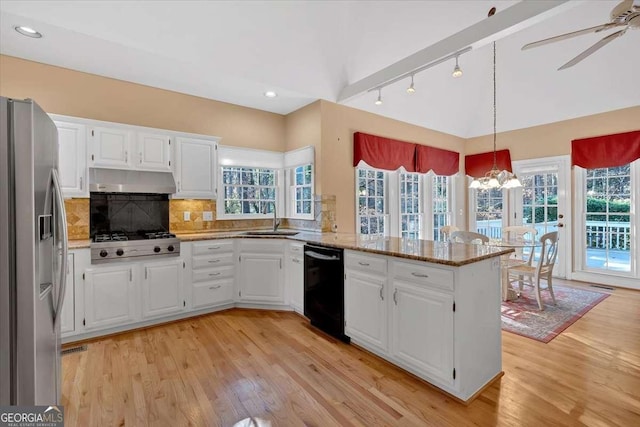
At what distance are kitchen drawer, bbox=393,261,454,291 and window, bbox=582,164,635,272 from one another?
471 cm

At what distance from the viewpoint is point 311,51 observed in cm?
376

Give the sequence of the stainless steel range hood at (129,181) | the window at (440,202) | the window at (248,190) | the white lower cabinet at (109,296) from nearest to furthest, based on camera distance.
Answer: the white lower cabinet at (109,296) → the stainless steel range hood at (129,181) → the window at (248,190) → the window at (440,202)

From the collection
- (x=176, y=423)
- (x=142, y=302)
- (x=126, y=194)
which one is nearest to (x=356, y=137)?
(x=126, y=194)

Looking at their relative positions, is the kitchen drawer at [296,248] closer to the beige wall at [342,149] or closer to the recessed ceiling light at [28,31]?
the beige wall at [342,149]

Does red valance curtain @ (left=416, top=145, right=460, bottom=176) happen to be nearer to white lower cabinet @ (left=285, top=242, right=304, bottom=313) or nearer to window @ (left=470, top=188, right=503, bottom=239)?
window @ (left=470, top=188, right=503, bottom=239)

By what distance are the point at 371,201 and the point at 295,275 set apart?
197 centimetres

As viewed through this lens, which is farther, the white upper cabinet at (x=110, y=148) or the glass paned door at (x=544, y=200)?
the glass paned door at (x=544, y=200)

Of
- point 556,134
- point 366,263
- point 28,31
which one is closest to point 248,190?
point 366,263

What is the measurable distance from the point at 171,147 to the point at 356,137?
2.50m

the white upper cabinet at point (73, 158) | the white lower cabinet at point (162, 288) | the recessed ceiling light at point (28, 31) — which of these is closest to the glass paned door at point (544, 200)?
the white lower cabinet at point (162, 288)

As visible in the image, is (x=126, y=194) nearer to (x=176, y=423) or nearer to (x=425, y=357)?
(x=176, y=423)

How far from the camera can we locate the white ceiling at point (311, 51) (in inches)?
111

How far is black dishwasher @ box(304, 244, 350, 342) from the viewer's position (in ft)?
9.48

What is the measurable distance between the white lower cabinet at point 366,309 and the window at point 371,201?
198cm
